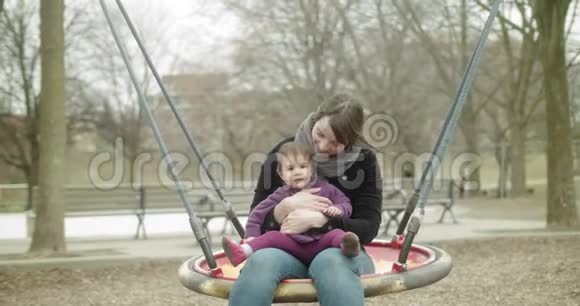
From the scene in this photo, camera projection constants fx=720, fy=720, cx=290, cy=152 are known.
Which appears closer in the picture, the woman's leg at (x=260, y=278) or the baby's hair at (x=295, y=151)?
the woman's leg at (x=260, y=278)

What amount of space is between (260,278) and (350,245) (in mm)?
336

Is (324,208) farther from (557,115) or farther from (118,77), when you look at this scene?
(118,77)

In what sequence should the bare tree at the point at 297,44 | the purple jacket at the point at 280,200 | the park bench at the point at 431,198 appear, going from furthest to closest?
1. the bare tree at the point at 297,44
2. the park bench at the point at 431,198
3. the purple jacket at the point at 280,200

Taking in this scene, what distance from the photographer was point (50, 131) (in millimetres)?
7336

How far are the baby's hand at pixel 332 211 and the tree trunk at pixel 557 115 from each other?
22.7 feet

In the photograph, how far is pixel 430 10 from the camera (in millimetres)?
16484

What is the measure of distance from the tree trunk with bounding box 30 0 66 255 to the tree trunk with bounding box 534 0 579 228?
228 inches

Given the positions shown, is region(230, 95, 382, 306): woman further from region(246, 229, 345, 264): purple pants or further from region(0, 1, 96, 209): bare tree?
region(0, 1, 96, 209): bare tree

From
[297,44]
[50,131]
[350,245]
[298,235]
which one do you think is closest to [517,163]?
[297,44]

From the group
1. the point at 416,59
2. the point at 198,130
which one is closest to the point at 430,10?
the point at 416,59

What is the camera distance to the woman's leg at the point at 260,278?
2.48 m

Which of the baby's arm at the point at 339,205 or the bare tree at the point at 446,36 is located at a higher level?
the bare tree at the point at 446,36

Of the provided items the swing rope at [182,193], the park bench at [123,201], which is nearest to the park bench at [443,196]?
the park bench at [123,201]

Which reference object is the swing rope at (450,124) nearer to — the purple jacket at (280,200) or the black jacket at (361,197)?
the black jacket at (361,197)
